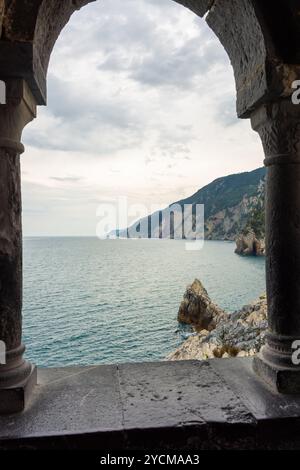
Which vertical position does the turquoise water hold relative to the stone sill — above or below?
below

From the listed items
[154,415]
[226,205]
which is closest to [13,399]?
[154,415]

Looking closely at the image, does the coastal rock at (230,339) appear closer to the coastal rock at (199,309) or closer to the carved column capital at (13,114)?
the carved column capital at (13,114)

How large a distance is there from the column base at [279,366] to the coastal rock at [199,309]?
25944 mm

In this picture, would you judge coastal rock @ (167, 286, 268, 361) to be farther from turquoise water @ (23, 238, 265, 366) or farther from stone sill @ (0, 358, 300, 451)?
turquoise water @ (23, 238, 265, 366)

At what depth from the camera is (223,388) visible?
119 inches

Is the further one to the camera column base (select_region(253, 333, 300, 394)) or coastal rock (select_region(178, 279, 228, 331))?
coastal rock (select_region(178, 279, 228, 331))

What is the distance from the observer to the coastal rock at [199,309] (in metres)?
29.6

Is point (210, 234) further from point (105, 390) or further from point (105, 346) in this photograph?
point (105, 390)

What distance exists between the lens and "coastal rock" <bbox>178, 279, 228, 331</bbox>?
2959cm

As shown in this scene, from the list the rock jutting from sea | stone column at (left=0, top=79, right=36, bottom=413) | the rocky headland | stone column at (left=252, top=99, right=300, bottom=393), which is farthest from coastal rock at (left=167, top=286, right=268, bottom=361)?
the rocky headland

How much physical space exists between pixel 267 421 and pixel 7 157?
267cm

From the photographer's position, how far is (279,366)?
3021 millimetres

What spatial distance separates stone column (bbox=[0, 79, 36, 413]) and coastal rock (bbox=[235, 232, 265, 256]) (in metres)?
101

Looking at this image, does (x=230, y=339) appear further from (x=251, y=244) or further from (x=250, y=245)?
(x=250, y=245)
